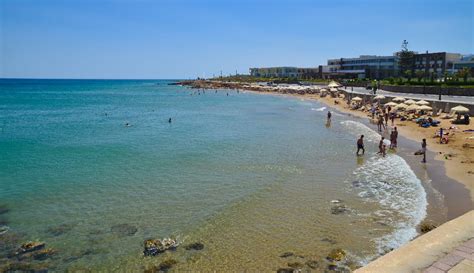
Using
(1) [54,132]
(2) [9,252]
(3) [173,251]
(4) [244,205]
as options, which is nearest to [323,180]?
(4) [244,205]

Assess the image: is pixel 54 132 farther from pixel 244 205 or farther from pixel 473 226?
pixel 473 226

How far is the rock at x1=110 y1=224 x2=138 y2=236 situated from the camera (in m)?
11.3

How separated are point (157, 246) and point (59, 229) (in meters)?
3.60

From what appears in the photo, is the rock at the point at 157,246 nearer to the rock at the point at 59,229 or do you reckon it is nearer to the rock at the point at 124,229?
the rock at the point at 124,229

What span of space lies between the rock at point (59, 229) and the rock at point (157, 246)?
2.90 metres

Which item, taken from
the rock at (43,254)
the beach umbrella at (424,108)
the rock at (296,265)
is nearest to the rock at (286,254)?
the rock at (296,265)

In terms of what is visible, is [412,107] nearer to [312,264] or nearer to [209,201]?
[209,201]

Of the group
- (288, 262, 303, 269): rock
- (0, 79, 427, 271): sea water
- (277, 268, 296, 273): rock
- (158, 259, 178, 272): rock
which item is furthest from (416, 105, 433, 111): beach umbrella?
(158, 259, 178, 272): rock

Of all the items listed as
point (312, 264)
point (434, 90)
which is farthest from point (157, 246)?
point (434, 90)

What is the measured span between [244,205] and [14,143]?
71.5ft

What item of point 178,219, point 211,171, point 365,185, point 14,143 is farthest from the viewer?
point 14,143

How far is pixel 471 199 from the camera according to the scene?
13156 mm

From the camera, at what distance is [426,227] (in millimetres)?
11016

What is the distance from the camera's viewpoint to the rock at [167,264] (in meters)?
9.18
